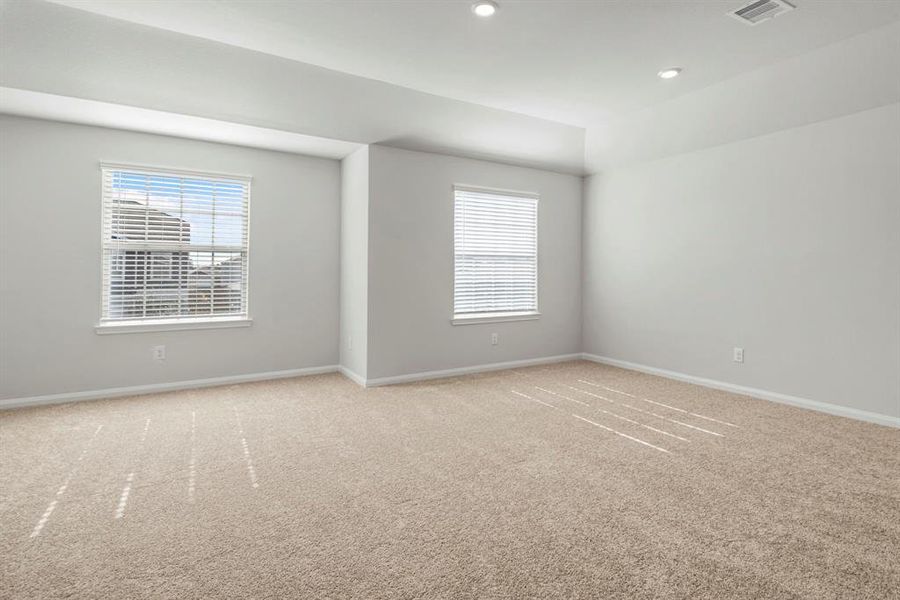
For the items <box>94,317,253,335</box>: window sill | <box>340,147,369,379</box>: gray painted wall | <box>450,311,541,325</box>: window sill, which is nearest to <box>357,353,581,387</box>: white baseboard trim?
<box>340,147,369,379</box>: gray painted wall

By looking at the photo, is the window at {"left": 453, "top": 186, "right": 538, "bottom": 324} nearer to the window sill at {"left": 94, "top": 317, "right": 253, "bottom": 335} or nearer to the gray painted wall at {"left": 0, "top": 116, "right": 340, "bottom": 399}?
the gray painted wall at {"left": 0, "top": 116, "right": 340, "bottom": 399}

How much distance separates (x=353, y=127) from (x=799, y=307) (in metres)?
4.00

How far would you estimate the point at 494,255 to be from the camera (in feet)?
17.1

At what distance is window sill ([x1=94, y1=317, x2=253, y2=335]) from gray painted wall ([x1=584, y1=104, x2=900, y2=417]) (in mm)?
4042

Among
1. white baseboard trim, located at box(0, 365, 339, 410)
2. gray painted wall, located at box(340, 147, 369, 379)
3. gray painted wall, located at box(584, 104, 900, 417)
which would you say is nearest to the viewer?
gray painted wall, located at box(584, 104, 900, 417)

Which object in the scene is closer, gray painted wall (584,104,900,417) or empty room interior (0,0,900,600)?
empty room interior (0,0,900,600)

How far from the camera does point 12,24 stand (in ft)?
8.91

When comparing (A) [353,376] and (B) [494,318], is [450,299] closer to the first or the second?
(B) [494,318]

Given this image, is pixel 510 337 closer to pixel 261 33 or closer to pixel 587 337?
pixel 587 337

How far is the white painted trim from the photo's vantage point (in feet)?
14.6

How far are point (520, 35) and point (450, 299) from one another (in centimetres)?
253

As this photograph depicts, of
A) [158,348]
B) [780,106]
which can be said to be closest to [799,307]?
[780,106]

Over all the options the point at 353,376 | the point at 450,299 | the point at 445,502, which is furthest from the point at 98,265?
the point at 445,502

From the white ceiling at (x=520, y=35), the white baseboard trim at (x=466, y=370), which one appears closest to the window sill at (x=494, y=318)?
the white baseboard trim at (x=466, y=370)
